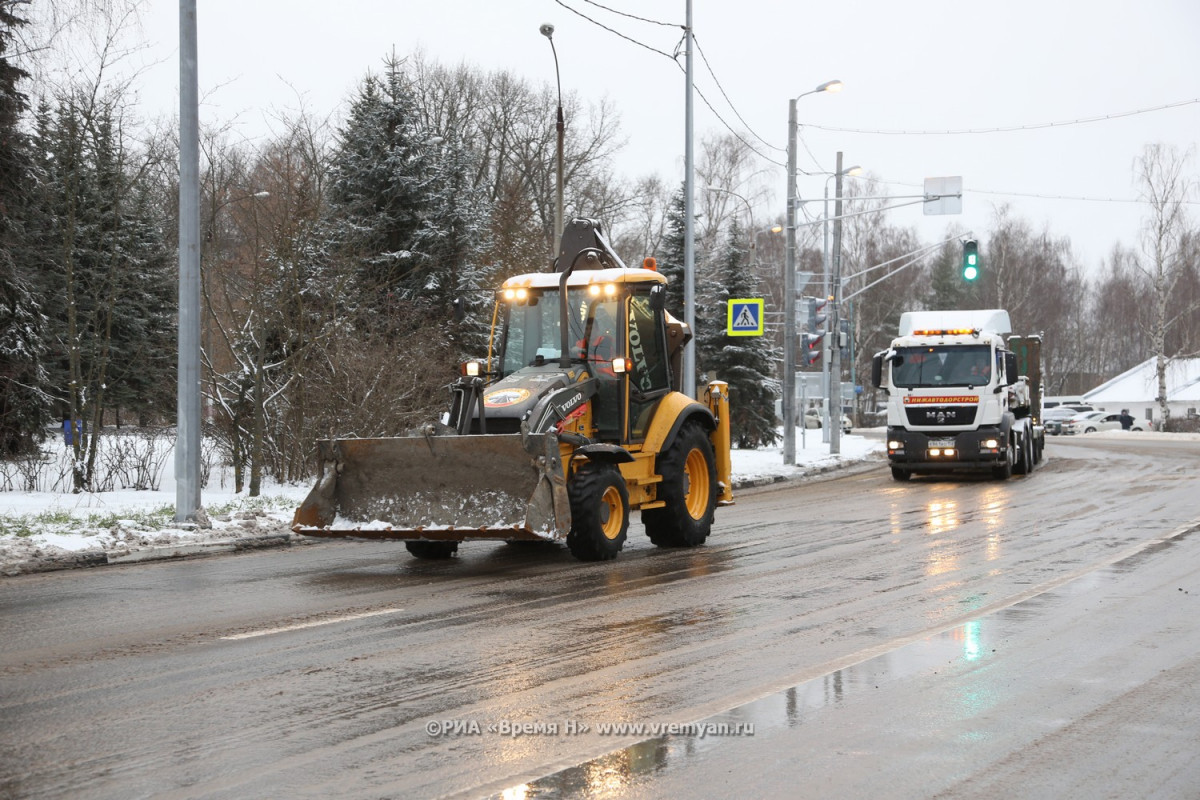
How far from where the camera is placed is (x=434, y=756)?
17.7ft

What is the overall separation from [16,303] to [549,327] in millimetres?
16303

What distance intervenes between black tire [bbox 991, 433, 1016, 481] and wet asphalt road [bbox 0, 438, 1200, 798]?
12.8 meters

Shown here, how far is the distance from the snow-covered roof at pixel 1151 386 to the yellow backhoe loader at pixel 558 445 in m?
Result: 78.2

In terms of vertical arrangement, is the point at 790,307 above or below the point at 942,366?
above

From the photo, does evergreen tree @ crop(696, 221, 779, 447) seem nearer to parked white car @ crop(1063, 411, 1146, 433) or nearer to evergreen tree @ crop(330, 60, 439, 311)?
evergreen tree @ crop(330, 60, 439, 311)

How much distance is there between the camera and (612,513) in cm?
1260

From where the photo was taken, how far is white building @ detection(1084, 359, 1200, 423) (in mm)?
84438

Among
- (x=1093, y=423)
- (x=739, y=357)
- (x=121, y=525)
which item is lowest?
(x=121, y=525)

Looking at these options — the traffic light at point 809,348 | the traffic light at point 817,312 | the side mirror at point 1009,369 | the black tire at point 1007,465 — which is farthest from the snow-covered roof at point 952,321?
the traffic light at point 817,312

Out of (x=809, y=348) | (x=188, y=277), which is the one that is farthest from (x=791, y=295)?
(x=188, y=277)

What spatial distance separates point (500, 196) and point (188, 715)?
5314 cm

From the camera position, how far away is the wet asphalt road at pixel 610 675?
518 cm

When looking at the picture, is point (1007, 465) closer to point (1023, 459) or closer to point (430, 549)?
point (1023, 459)

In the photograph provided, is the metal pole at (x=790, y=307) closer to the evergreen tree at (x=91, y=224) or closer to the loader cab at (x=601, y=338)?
the evergreen tree at (x=91, y=224)
